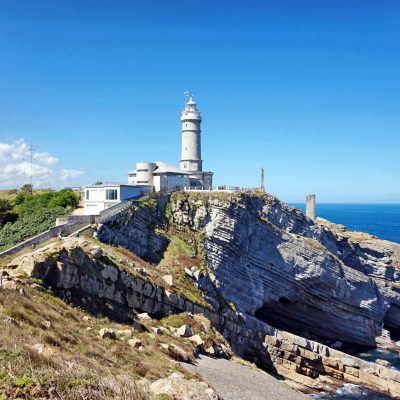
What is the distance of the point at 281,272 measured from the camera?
4706 cm

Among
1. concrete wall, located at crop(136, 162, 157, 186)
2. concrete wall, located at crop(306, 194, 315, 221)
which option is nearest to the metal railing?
concrete wall, located at crop(136, 162, 157, 186)

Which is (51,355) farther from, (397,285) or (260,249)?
(397,285)

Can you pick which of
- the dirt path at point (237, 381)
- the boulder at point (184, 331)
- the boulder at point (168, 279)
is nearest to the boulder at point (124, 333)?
the dirt path at point (237, 381)

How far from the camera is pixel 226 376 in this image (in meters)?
20.6

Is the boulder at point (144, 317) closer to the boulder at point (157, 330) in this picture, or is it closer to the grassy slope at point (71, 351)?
the grassy slope at point (71, 351)

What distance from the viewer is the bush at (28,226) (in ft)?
121

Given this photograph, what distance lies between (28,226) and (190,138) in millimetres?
28317

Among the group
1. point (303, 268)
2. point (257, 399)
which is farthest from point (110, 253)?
point (303, 268)

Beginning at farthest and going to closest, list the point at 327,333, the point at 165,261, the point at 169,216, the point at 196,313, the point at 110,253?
1. the point at 327,333
2. the point at 169,216
3. the point at 165,261
4. the point at 196,313
5. the point at 110,253

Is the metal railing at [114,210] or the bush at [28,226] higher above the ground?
the metal railing at [114,210]

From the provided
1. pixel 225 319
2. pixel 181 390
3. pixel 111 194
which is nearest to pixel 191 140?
pixel 111 194

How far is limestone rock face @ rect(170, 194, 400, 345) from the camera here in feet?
144

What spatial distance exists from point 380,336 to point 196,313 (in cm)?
2968

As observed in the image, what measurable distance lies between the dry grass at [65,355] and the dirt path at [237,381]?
173 cm
